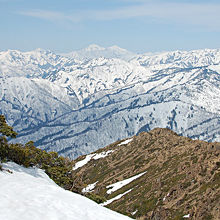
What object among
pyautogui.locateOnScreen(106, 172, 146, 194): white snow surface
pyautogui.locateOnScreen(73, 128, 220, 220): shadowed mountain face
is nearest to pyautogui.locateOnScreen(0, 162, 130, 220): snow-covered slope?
pyautogui.locateOnScreen(73, 128, 220, 220): shadowed mountain face

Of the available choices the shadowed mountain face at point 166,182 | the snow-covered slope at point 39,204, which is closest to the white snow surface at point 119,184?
the shadowed mountain face at point 166,182

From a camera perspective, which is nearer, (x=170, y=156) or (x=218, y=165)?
(x=218, y=165)

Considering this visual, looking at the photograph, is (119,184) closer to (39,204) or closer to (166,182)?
(166,182)

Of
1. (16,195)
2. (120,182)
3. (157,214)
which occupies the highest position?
(16,195)

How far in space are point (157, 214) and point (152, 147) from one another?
11628 cm

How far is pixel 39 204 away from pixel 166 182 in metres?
93.5

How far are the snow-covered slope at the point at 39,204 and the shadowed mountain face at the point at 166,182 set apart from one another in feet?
68.9

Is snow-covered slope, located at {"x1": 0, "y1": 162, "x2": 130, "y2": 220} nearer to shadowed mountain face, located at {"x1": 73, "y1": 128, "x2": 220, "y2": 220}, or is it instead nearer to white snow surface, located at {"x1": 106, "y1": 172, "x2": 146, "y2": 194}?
shadowed mountain face, located at {"x1": 73, "y1": 128, "x2": 220, "y2": 220}

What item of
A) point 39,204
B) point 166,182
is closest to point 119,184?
point 166,182

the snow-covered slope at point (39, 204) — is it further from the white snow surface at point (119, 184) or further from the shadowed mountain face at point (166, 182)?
the white snow surface at point (119, 184)

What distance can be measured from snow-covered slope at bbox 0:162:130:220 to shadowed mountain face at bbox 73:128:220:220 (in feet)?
68.9

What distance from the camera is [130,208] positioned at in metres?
101

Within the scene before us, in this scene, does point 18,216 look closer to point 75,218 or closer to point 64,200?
point 75,218

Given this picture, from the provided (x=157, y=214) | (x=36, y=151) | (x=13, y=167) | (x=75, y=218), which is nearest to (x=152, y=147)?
(x=157, y=214)
